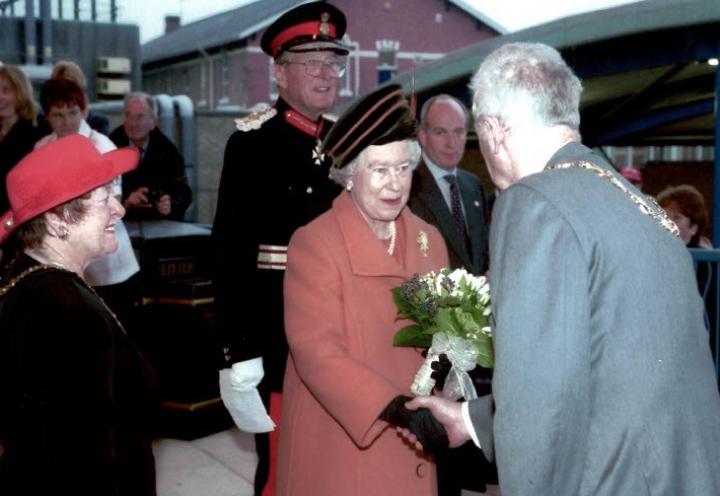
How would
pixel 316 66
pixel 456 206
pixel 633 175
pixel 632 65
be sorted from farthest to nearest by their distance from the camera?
pixel 633 175 < pixel 632 65 < pixel 456 206 < pixel 316 66

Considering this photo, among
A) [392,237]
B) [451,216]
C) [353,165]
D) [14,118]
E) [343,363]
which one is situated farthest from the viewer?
[14,118]

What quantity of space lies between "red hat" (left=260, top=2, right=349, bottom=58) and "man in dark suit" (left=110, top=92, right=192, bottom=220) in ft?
9.78

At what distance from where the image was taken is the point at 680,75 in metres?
10.7

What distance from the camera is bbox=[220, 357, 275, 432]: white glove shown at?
11.4 feet

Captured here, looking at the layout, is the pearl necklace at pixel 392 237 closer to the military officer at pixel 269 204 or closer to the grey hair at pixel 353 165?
the grey hair at pixel 353 165

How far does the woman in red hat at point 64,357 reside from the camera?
2.58m

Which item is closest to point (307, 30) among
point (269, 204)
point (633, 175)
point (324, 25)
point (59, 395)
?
point (324, 25)

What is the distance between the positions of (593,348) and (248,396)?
167 cm

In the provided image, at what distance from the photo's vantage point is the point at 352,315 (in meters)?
3.03

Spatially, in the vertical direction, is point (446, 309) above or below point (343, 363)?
above

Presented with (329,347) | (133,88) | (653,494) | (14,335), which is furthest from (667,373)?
(133,88)

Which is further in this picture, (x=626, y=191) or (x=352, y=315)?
(x=352, y=315)

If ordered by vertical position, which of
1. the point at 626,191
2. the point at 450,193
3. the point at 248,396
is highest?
the point at 626,191

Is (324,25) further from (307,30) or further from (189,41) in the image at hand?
(189,41)
